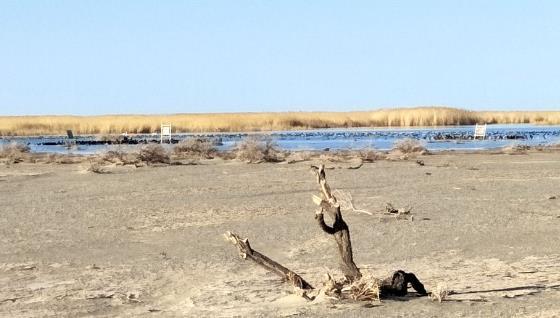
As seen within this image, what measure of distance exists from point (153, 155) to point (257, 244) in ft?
57.9

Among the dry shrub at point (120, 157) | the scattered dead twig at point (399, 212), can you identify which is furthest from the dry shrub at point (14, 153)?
the scattered dead twig at point (399, 212)

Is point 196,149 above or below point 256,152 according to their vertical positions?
below

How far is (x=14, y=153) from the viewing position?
1324 inches

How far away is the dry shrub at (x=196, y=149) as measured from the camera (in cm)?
3350

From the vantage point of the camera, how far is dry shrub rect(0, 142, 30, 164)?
32.5m

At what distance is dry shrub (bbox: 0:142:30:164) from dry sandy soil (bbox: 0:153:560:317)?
11588 mm

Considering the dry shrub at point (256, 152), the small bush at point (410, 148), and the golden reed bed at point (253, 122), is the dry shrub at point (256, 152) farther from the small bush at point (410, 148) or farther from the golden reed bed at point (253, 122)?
the golden reed bed at point (253, 122)

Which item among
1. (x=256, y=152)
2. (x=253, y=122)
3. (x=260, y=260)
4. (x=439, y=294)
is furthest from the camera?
(x=253, y=122)

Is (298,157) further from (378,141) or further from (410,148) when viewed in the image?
(378,141)

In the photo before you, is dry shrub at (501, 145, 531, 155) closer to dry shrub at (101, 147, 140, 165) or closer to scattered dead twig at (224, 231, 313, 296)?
dry shrub at (101, 147, 140, 165)

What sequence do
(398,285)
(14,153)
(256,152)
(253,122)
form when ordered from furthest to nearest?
(253,122) < (14,153) < (256,152) < (398,285)

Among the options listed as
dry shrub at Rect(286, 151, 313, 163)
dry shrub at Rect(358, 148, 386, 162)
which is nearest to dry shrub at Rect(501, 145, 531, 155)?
dry shrub at Rect(358, 148, 386, 162)

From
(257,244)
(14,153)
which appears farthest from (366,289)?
(14,153)

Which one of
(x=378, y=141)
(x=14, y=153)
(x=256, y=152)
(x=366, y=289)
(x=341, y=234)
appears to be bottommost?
(x=378, y=141)
